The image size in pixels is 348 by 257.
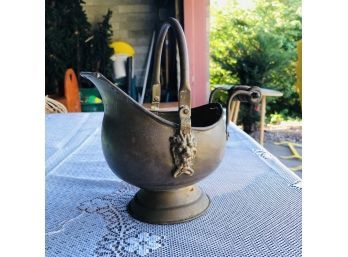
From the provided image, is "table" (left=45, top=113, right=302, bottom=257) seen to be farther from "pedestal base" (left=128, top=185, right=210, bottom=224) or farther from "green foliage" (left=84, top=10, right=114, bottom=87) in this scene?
"green foliage" (left=84, top=10, right=114, bottom=87)

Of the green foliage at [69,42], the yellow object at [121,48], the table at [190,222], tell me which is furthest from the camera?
the yellow object at [121,48]

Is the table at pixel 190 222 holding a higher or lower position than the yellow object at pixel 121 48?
lower

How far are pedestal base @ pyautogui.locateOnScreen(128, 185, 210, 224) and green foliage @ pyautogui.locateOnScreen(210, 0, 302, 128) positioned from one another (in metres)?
3.03

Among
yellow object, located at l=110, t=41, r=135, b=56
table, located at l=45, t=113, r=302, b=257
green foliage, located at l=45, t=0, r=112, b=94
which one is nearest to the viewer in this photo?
table, located at l=45, t=113, r=302, b=257

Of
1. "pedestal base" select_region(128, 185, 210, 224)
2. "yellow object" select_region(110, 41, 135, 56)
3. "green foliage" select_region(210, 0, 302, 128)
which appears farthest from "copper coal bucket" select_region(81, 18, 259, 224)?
"green foliage" select_region(210, 0, 302, 128)

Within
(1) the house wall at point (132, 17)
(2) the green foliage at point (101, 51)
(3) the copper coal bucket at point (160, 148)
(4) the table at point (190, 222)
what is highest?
(1) the house wall at point (132, 17)

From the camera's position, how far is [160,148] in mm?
567

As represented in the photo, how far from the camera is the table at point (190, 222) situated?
1.84 feet

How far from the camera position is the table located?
560 mm

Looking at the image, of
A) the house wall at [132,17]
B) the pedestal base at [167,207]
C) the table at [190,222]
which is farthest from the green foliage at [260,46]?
the pedestal base at [167,207]

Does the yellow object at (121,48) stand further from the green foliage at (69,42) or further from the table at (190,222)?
the table at (190,222)

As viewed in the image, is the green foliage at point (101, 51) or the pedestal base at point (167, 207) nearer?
the pedestal base at point (167, 207)

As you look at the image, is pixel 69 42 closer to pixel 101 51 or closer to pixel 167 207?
pixel 101 51
